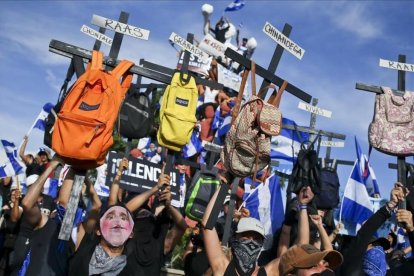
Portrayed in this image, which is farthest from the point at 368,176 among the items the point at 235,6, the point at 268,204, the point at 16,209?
the point at 235,6

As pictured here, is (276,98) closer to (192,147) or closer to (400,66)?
(400,66)

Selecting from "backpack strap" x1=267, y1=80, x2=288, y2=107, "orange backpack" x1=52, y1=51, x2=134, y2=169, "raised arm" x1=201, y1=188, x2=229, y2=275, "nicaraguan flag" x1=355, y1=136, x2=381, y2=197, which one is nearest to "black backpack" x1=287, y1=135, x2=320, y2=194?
"backpack strap" x1=267, y1=80, x2=288, y2=107

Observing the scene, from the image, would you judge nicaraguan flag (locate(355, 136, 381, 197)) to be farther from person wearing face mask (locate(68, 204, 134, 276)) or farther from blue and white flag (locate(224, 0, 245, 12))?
blue and white flag (locate(224, 0, 245, 12))

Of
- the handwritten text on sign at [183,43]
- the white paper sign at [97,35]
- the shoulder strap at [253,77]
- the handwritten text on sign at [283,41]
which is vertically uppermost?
the handwritten text on sign at [283,41]

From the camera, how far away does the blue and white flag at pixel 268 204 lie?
A: 6.30 metres

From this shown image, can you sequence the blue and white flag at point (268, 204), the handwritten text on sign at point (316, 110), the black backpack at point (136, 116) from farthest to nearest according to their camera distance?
1. the handwritten text on sign at point (316, 110)
2. the blue and white flag at point (268, 204)
3. the black backpack at point (136, 116)

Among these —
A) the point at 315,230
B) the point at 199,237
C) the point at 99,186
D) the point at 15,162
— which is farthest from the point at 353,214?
the point at 15,162

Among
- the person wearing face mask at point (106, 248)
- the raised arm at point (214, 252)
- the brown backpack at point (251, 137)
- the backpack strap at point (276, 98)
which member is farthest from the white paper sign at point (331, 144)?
the raised arm at point (214, 252)

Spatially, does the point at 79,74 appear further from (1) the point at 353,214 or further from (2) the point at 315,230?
(1) the point at 353,214

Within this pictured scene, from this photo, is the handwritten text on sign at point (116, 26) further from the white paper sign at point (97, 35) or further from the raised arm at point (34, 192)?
the raised arm at point (34, 192)

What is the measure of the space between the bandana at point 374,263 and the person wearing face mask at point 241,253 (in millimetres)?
1566

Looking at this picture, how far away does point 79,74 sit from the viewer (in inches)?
172

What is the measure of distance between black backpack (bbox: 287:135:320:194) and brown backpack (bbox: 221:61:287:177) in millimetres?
984

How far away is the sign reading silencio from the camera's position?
5.55 meters
